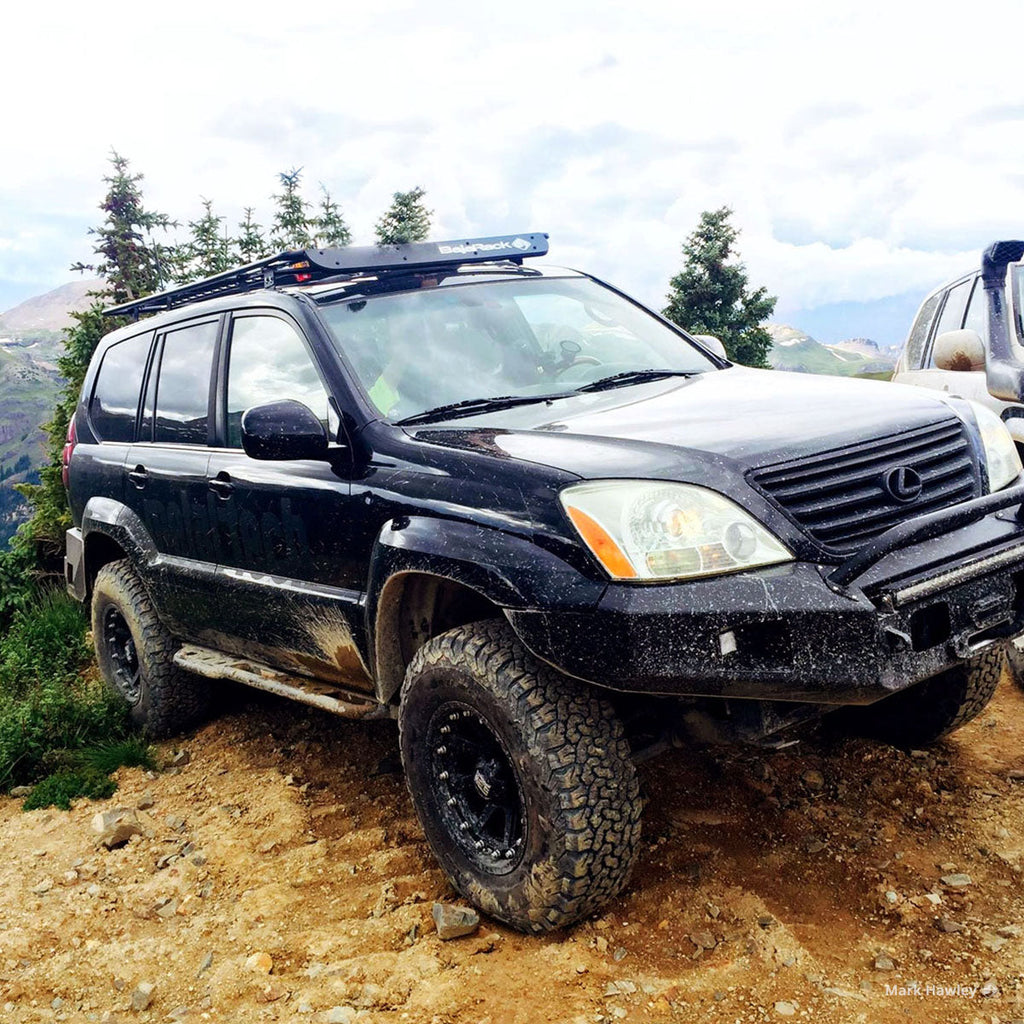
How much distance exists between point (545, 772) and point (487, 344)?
1.67 metres

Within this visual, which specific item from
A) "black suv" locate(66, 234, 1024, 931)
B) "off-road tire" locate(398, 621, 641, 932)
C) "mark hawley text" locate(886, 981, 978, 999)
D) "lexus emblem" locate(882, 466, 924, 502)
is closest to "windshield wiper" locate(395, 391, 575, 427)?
"black suv" locate(66, 234, 1024, 931)

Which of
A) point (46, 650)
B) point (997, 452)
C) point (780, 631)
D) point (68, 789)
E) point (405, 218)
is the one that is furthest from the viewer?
point (405, 218)

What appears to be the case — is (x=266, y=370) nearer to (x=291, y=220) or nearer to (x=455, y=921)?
(x=455, y=921)

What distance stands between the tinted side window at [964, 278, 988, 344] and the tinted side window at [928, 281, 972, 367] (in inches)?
4.2

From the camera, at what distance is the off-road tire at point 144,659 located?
5.24m

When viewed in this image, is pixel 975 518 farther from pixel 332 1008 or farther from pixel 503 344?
pixel 332 1008

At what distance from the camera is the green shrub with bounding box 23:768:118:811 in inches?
197

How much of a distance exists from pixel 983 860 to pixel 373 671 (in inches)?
81.2

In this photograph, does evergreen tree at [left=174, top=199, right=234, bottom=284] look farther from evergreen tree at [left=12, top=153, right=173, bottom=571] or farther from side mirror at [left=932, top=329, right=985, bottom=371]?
side mirror at [left=932, top=329, right=985, bottom=371]

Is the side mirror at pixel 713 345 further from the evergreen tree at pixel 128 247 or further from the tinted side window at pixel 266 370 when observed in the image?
the evergreen tree at pixel 128 247

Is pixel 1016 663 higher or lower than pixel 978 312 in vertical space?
lower

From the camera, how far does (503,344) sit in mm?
3957

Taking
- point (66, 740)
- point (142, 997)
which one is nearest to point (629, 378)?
point (142, 997)

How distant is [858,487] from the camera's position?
2939 mm
